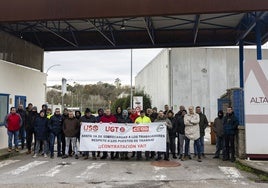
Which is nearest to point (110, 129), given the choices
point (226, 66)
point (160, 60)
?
point (226, 66)

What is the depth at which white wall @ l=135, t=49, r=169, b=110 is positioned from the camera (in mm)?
37469

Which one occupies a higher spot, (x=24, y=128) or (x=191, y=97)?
(x=191, y=97)

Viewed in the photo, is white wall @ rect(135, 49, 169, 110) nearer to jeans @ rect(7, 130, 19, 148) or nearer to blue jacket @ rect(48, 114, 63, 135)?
blue jacket @ rect(48, 114, 63, 135)

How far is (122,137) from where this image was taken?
496 inches

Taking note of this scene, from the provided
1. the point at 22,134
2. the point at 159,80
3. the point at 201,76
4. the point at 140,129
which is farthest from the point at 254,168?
the point at 159,80

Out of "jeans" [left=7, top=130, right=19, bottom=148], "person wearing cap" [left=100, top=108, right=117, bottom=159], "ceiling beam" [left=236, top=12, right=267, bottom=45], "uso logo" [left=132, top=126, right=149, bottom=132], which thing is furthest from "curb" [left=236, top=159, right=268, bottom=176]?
"jeans" [left=7, top=130, right=19, bottom=148]

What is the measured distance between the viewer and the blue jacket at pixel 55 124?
1313 cm

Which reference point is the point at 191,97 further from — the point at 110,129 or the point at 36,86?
the point at 110,129

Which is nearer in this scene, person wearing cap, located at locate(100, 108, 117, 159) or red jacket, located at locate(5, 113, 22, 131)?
person wearing cap, located at locate(100, 108, 117, 159)

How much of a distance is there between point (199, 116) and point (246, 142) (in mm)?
1993

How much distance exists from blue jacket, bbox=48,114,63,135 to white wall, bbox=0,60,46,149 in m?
2.55

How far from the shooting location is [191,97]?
118 ft

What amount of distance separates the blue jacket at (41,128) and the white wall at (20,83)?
6.39ft

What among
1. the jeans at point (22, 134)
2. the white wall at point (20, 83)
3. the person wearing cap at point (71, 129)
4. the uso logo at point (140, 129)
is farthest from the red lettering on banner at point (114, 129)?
the white wall at point (20, 83)
